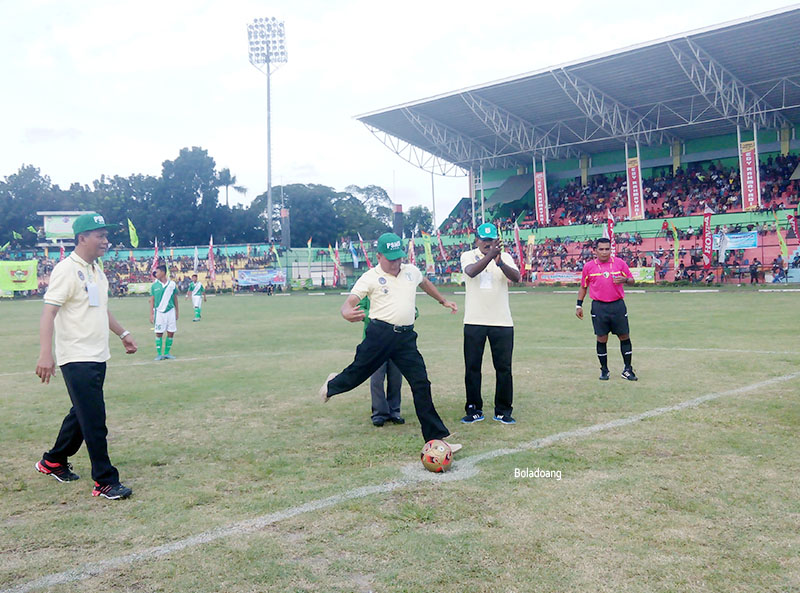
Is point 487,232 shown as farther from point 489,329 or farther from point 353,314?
point 353,314

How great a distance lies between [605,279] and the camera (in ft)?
31.1

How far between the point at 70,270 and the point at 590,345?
10.5 metres

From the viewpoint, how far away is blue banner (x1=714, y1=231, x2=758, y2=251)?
3688 centimetres

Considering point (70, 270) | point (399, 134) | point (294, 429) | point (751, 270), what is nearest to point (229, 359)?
point (294, 429)

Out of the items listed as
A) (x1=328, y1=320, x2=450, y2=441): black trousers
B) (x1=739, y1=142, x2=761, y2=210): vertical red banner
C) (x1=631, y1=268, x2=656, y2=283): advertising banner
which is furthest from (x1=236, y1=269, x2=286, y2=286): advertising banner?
(x1=328, y1=320, x2=450, y2=441): black trousers

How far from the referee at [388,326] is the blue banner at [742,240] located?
36053 millimetres

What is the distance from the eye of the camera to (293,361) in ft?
40.2

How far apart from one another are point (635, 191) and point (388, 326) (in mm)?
41118

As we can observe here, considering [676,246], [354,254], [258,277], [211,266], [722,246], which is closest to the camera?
[722,246]

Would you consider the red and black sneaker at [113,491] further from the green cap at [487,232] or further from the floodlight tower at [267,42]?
the floodlight tower at [267,42]

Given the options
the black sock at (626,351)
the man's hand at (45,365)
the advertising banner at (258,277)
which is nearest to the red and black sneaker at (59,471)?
the man's hand at (45,365)

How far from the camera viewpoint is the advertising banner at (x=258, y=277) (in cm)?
5547

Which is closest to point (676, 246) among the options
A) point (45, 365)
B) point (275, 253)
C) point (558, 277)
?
point (558, 277)

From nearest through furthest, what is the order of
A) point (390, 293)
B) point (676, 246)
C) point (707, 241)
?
point (390, 293) → point (707, 241) → point (676, 246)
